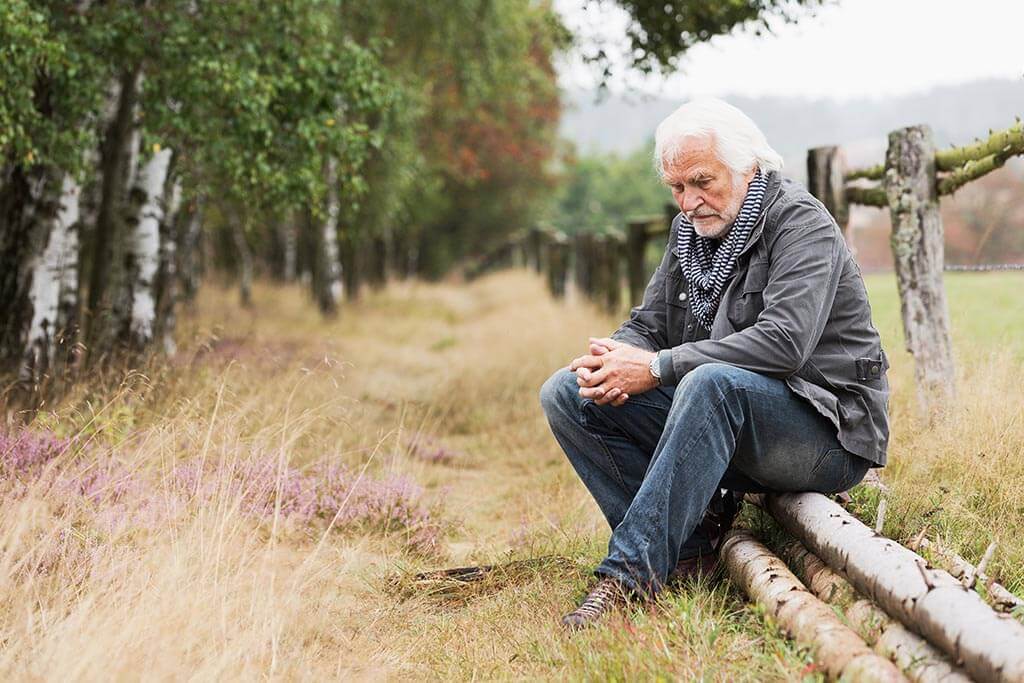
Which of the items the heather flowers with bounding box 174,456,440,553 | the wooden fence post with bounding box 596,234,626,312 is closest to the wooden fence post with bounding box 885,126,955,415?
the heather flowers with bounding box 174,456,440,553

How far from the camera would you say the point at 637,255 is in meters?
11.7

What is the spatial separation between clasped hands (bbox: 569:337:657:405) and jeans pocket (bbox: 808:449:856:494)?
0.62 meters

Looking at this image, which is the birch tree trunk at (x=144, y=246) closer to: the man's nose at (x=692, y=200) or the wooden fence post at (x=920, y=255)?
the wooden fence post at (x=920, y=255)

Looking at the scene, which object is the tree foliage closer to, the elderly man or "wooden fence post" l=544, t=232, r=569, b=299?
the elderly man

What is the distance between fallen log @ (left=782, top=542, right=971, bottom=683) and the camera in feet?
8.95

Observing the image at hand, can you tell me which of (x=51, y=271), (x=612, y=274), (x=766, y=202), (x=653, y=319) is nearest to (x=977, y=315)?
(x=653, y=319)

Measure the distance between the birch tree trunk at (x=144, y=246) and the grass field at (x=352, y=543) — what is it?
256 cm

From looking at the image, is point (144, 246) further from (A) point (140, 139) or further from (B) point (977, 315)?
(B) point (977, 315)

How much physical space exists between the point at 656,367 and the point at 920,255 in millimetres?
2281

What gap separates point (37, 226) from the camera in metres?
7.75

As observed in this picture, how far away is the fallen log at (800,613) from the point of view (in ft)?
9.07

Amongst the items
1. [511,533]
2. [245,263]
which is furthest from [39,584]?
[245,263]

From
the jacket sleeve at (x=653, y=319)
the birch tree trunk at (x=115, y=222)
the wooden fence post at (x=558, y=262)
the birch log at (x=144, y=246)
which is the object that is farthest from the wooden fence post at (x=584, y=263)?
the jacket sleeve at (x=653, y=319)

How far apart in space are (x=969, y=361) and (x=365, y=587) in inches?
122
